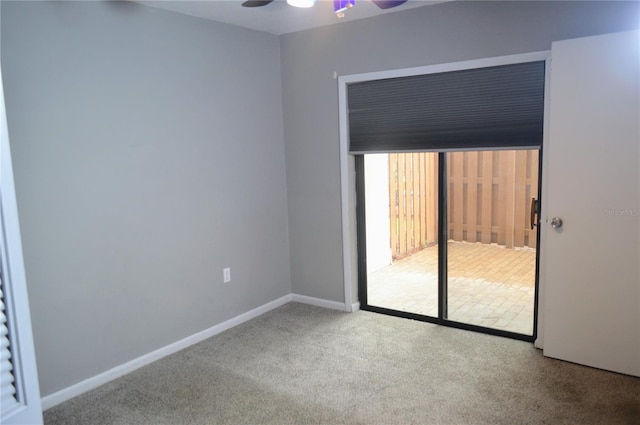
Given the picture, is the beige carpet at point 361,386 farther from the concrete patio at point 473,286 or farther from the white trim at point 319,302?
the white trim at point 319,302

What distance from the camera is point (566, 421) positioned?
97.0 inches

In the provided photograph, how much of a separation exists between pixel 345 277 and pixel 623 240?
6.85 ft

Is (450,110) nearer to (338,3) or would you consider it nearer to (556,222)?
(556,222)

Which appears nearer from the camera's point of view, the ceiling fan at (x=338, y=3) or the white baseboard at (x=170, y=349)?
the ceiling fan at (x=338, y=3)

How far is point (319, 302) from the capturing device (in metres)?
4.32

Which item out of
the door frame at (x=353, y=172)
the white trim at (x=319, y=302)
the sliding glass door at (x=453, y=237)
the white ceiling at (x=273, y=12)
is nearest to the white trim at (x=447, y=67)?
the door frame at (x=353, y=172)

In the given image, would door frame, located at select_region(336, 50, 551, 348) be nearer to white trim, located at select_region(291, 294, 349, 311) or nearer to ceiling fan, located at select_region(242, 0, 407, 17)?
white trim, located at select_region(291, 294, 349, 311)

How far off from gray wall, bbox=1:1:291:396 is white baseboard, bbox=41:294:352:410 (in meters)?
0.05

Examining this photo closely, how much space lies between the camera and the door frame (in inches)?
124

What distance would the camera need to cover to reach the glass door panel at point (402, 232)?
3.88 meters

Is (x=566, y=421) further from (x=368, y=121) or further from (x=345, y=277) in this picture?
(x=368, y=121)

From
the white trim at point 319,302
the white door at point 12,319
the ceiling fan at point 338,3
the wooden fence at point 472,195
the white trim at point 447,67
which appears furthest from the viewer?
the white trim at point 319,302

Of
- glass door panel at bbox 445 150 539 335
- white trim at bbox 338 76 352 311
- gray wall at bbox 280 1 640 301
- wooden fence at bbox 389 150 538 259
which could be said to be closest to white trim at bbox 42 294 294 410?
gray wall at bbox 280 1 640 301

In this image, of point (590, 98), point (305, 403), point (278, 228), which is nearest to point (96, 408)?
point (305, 403)
